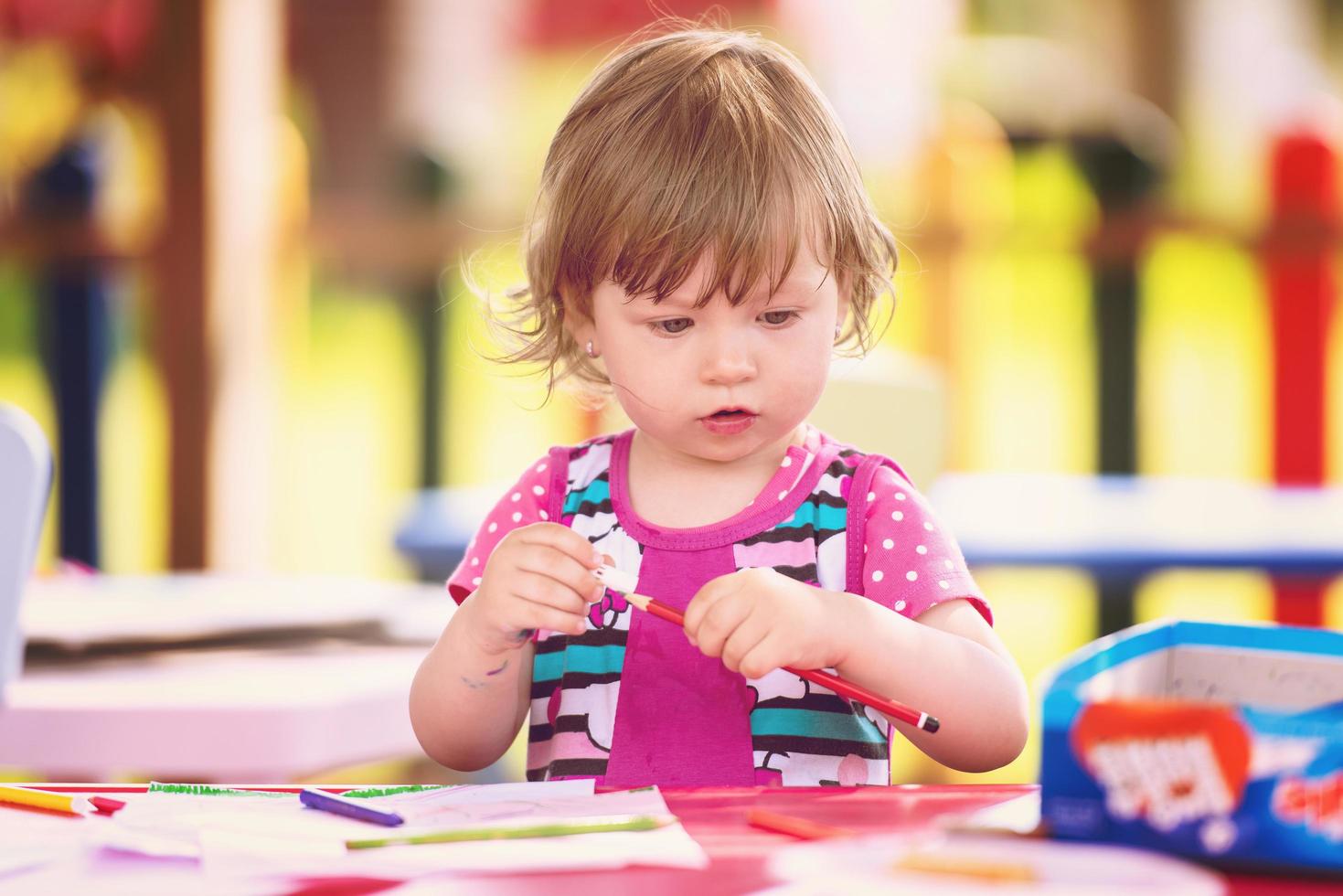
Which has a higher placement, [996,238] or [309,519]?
[996,238]

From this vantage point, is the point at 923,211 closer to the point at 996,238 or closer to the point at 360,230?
the point at 996,238

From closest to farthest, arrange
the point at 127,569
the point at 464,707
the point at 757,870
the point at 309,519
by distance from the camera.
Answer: the point at 757,870, the point at 464,707, the point at 127,569, the point at 309,519

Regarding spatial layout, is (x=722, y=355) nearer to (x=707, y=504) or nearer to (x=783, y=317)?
(x=783, y=317)

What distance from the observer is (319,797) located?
2.36 ft

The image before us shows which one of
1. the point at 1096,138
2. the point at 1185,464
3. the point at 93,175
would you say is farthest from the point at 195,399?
the point at 1185,464

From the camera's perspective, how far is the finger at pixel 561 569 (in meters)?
0.86

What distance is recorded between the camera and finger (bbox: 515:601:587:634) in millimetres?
860

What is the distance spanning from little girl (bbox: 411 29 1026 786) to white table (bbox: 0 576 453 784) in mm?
145

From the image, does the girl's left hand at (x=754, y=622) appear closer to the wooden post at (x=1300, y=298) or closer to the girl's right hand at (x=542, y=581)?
the girl's right hand at (x=542, y=581)

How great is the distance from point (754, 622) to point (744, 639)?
0.04 feet

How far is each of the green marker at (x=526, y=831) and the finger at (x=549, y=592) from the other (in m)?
0.19

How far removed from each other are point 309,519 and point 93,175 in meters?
1.24

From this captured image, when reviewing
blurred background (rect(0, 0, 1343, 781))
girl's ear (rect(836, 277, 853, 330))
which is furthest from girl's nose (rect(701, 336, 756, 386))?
blurred background (rect(0, 0, 1343, 781))

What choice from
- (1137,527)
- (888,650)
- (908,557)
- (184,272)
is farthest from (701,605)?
(184,272)
